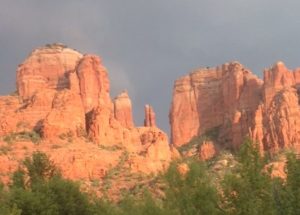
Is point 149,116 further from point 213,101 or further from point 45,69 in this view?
point 45,69

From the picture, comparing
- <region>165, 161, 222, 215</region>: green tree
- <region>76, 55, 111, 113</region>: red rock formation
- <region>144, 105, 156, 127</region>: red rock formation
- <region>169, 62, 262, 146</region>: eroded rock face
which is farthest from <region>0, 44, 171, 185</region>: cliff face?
<region>165, 161, 222, 215</region>: green tree

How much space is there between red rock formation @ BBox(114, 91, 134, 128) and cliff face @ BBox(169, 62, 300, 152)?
15709mm

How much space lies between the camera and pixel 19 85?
13112cm

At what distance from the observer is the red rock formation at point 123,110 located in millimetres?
142375

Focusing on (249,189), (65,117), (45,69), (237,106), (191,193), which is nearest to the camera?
(249,189)

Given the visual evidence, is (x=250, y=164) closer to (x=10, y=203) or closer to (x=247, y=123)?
(x=10, y=203)

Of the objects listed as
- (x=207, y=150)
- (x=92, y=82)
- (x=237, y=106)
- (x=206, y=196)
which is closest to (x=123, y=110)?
(x=92, y=82)

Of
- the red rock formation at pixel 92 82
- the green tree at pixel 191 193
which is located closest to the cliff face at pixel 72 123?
the red rock formation at pixel 92 82

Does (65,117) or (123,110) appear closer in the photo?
(65,117)

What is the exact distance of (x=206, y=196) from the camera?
49.0 meters

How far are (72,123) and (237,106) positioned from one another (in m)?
43.0

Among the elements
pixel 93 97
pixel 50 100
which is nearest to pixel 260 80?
pixel 93 97

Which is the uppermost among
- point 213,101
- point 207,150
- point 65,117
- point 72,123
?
point 213,101

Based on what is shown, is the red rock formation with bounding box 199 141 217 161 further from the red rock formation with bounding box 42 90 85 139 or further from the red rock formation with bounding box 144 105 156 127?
the red rock formation with bounding box 42 90 85 139
